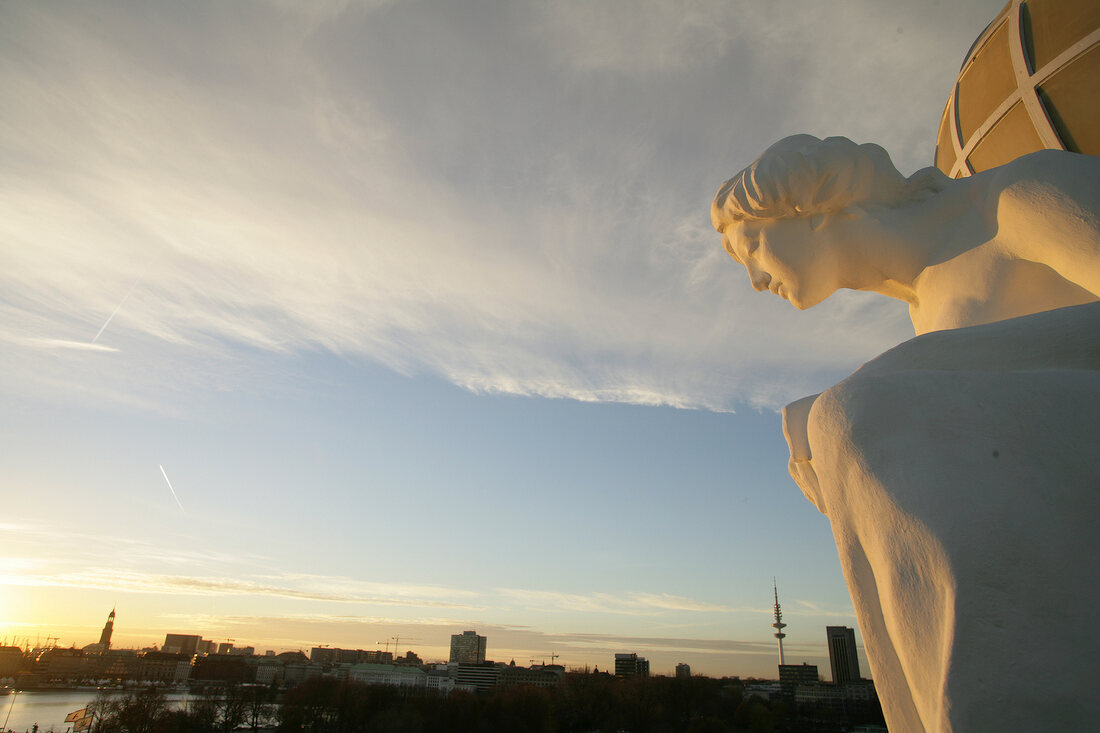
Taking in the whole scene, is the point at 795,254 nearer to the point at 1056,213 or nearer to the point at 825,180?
the point at 825,180

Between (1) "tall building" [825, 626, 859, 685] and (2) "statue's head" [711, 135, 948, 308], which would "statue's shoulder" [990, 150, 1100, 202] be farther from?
(1) "tall building" [825, 626, 859, 685]

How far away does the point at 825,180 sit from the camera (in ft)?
9.16

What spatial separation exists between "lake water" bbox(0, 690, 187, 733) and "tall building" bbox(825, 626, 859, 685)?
9414cm

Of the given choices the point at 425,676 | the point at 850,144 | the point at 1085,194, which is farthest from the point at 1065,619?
the point at 425,676

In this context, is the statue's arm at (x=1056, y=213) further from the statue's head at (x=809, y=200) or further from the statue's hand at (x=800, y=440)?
the statue's hand at (x=800, y=440)

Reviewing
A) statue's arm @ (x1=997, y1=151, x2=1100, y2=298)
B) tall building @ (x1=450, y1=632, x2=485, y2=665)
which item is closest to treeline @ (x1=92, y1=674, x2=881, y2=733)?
statue's arm @ (x1=997, y1=151, x2=1100, y2=298)

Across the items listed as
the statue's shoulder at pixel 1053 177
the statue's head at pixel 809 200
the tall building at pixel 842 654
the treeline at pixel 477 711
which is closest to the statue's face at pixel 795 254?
the statue's head at pixel 809 200

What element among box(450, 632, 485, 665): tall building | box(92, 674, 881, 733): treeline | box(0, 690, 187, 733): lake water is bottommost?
box(0, 690, 187, 733): lake water

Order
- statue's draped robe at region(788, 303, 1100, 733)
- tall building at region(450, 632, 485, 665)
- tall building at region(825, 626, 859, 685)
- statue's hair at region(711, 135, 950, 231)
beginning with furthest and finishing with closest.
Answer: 1. tall building at region(450, 632, 485, 665)
2. tall building at region(825, 626, 859, 685)
3. statue's hair at region(711, 135, 950, 231)
4. statue's draped robe at region(788, 303, 1100, 733)

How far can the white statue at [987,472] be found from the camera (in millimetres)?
1396

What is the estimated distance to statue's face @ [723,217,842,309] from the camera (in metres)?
2.92

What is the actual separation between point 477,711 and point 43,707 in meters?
63.7

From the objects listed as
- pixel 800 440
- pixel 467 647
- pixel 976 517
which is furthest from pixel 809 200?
pixel 467 647

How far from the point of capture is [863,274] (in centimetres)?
290
